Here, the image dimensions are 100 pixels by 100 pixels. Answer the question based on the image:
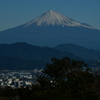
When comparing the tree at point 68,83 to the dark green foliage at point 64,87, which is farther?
the tree at point 68,83

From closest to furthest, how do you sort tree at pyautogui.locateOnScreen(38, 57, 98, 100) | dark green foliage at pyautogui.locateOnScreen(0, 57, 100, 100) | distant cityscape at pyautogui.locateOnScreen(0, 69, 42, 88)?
dark green foliage at pyautogui.locateOnScreen(0, 57, 100, 100)
tree at pyautogui.locateOnScreen(38, 57, 98, 100)
distant cityscape at pyautogui.locateOnScreen(0, 69, 42, 88)

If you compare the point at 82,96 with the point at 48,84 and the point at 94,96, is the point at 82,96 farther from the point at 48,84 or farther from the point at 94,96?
the point at 48,84

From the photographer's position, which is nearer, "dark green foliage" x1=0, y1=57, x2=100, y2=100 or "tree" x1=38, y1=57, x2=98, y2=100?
"dark green foliage" x1=0, y1=57, x2=100, y2=100

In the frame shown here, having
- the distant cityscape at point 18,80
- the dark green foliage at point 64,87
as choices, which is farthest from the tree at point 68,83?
the distant cityscape at point 18,80

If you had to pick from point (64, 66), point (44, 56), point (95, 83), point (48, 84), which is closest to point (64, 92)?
point (48, 84)

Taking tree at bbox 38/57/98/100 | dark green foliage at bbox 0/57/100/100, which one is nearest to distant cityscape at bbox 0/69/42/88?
tree at bbox 38/57/98/100

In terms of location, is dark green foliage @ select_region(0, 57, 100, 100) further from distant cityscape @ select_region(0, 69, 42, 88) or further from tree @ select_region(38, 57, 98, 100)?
distant cityscape @ select_region(0, 69, 42, 88)

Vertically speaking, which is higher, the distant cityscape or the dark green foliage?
the dark green foliage

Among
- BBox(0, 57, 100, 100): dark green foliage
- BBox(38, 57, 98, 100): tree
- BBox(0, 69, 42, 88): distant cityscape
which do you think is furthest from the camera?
BBox(0, 69, 42, 88): distant cityscape

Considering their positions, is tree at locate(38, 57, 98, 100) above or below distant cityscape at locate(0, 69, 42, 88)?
above

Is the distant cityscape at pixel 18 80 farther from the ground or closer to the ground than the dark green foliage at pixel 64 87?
closer to the ground

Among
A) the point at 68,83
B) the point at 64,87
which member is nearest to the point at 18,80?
the point at 68,83

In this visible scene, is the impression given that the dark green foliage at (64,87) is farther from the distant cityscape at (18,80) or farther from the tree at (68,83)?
the distant cityscape at (18,80)
